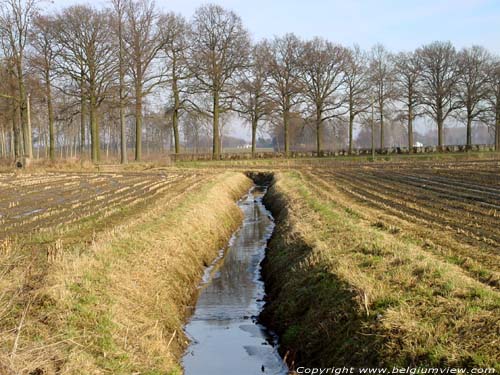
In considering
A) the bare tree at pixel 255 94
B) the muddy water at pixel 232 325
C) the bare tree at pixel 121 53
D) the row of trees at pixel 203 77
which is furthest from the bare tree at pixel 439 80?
the muddy water at pixel 232 325

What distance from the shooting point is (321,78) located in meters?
70.0

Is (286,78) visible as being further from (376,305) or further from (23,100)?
(376,305)

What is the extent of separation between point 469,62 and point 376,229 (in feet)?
206

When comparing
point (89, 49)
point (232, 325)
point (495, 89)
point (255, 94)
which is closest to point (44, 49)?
point (89, 49)

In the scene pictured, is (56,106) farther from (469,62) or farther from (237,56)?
(469,62)

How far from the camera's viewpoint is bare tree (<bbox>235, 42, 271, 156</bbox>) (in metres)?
62.3

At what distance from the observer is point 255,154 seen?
6888 cm

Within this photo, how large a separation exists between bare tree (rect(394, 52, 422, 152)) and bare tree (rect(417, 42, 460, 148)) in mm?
799

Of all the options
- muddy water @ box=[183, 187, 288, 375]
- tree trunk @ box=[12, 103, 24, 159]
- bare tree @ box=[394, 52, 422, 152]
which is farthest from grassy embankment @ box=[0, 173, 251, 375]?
bare tree @ box=[394, 52, 422, 152]

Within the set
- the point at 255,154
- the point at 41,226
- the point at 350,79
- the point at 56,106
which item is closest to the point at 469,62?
the point at 350,79

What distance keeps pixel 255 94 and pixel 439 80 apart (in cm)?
2441

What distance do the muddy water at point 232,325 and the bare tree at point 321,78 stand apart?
53007mm

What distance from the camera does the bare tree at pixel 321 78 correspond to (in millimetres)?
69312

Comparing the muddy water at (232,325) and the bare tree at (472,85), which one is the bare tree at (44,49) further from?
the bare tree at (472,85)
